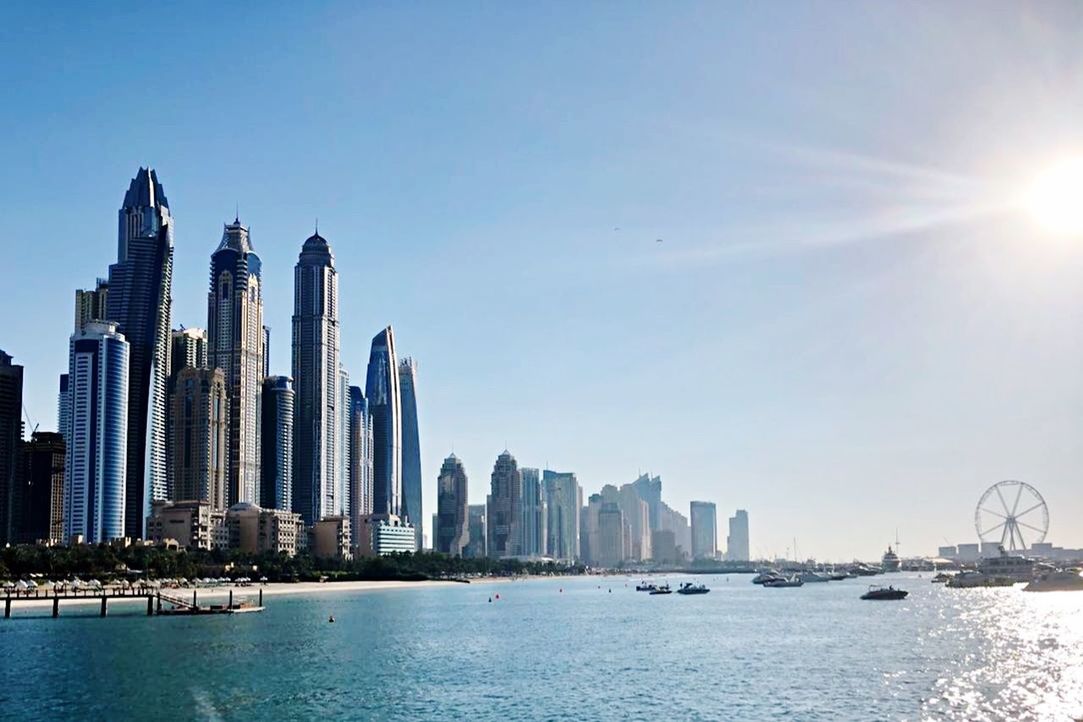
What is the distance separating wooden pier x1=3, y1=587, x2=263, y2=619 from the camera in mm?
135625

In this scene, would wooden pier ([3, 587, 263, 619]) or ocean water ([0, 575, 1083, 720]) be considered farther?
wooden pier ([3, 587, 263, 619])

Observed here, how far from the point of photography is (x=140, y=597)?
16175 centimetres

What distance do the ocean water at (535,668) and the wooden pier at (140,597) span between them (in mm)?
2700

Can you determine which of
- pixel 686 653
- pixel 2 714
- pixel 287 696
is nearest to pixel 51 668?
pixel 2 714

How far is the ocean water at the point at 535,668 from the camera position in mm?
66750

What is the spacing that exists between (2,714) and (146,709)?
8331 mm

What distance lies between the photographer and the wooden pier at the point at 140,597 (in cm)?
13562

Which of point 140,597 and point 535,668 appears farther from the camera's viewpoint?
point 140,597

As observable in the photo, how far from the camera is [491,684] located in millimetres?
79062

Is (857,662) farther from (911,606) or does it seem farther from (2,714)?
(911,606)

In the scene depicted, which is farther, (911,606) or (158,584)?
(158,584)

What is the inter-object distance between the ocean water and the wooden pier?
8.86 ft

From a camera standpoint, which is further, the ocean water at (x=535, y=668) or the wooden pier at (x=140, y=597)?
the wooden pier at (x=140, y=597)

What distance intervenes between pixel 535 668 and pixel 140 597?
95.0 m
